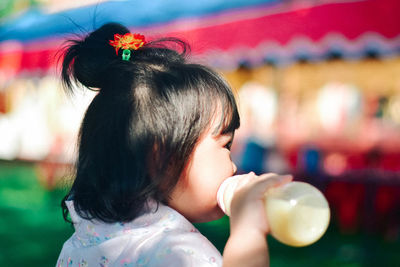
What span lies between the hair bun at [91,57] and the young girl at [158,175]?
6cm

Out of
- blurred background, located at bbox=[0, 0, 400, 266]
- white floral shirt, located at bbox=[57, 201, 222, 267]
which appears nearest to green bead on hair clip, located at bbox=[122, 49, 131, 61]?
white floral shirt, located at bbox=[57, 201, 222, 267]

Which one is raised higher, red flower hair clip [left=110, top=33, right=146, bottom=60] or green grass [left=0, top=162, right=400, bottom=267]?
red flower hair clip [left=110, top=33, right=146, bottom=60]

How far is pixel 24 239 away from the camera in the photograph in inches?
176

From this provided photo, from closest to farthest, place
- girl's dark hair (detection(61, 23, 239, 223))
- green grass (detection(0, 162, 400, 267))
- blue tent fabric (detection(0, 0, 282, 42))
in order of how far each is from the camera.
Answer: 1. girl's dark hair (detection(61, 23, 239, 223))
2. green grass (detection(0, 162, 400, 267))
3. blue tent fabric (detection(0, 0, 282, 42))

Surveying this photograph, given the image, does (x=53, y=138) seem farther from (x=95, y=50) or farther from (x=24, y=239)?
(x=95, y=50)

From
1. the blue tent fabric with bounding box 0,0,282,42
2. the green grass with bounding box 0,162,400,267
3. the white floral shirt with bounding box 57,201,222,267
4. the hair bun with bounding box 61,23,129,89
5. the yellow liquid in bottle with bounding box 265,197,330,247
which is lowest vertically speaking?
the green grass with bounding box 0,162,400,267

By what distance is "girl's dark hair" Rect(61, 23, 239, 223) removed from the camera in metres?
1.26

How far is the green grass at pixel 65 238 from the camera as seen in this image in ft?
12.2

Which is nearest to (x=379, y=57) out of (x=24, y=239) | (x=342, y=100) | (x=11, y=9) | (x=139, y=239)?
(x=342, y=100)

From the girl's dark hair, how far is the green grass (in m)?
2.44

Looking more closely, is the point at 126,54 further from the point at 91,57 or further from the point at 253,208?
the point at 253,208

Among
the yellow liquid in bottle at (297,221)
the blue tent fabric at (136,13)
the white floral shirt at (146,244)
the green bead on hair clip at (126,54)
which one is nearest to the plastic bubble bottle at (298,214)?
the yellow liquid in bottle at (297,221)

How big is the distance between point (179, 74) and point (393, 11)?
2.69m

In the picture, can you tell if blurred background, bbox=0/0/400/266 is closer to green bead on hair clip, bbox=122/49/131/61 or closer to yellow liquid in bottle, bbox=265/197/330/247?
green bead on hair clip, bbox=122/49/131/61
